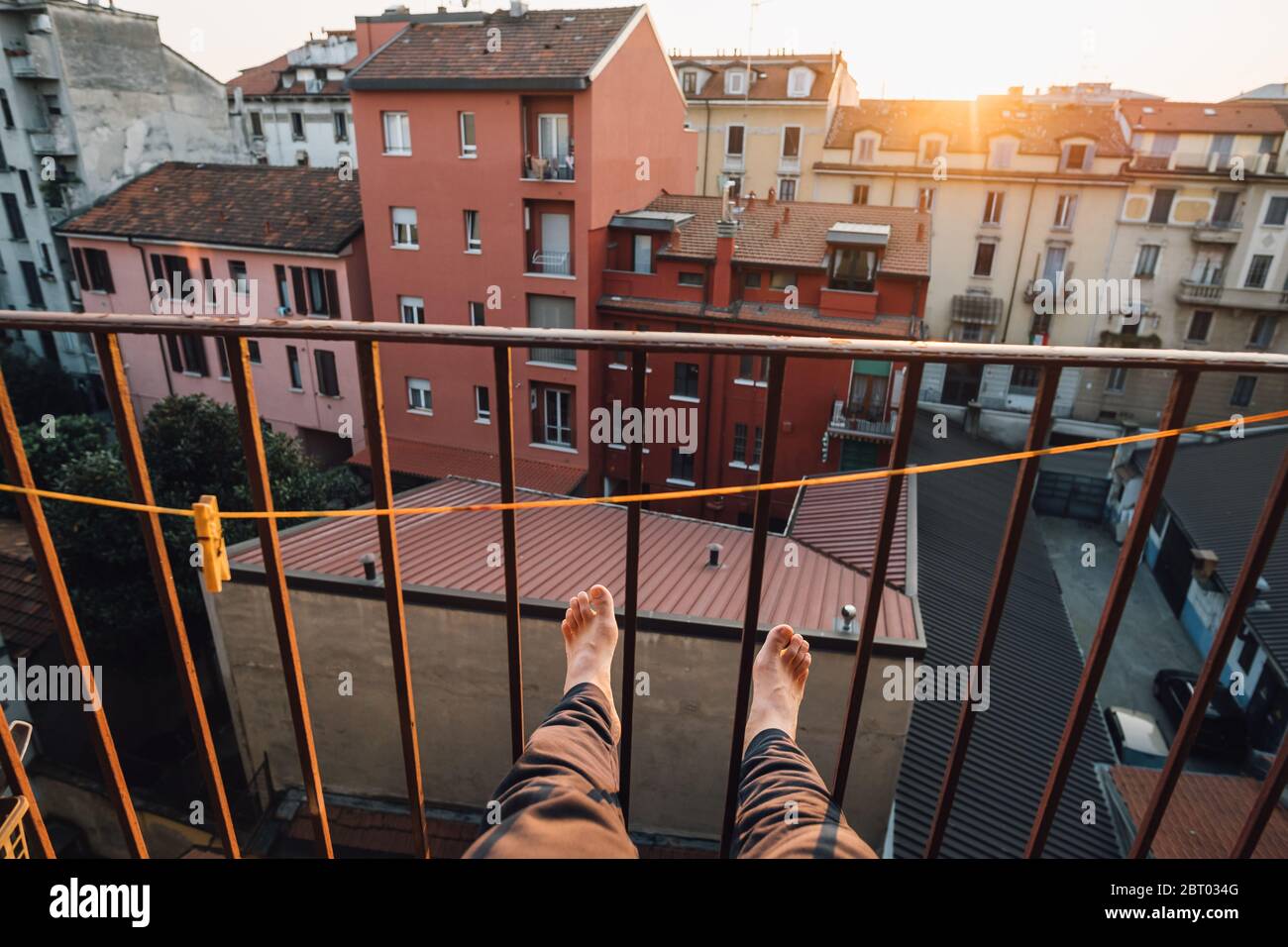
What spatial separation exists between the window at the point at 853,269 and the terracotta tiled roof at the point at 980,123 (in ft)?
37.6

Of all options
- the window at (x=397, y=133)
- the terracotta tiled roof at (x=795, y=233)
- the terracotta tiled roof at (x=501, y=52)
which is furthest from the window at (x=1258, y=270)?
the window at (x=397, y=133)

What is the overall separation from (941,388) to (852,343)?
2598cm

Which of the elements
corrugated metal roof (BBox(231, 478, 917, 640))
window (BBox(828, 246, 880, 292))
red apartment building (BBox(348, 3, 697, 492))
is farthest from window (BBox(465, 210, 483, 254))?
corrugated metal roof (BBox(231, 478, 917, 640))

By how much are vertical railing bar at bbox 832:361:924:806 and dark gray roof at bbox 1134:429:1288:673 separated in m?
14.1

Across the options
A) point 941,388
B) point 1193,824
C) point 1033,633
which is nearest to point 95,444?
point 1033,633

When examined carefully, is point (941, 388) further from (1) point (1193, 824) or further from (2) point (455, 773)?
(2) point (455, 773)

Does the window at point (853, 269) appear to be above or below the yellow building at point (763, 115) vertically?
below

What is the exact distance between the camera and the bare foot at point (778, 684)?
6.04 ft

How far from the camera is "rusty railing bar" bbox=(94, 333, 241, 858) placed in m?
1.42

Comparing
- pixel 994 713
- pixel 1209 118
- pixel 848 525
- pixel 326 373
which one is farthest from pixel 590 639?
pixel 1209 118

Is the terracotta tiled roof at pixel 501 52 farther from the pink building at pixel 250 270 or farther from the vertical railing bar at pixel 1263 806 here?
the vertical railing bar at pixel 1263 806

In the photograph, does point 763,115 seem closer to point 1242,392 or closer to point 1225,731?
point 1242,392

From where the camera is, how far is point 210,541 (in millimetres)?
1298

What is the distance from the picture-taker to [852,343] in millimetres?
1273
